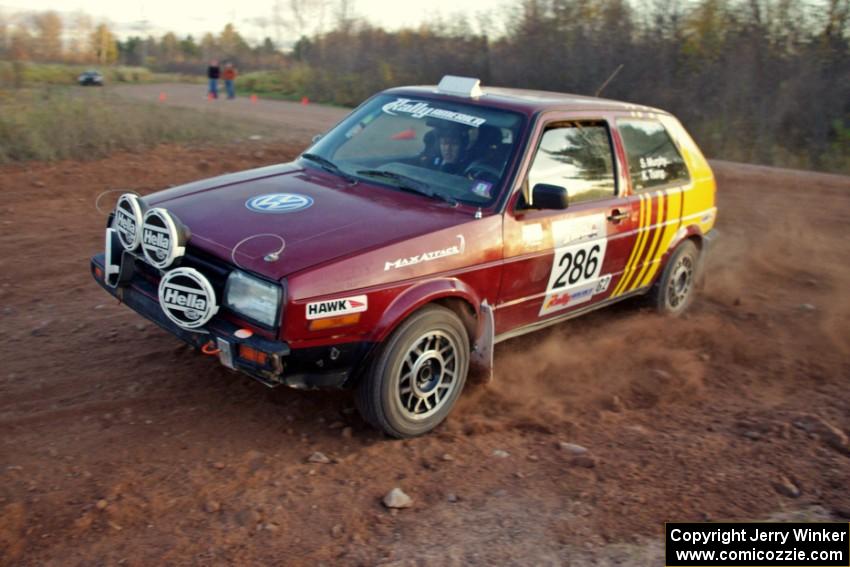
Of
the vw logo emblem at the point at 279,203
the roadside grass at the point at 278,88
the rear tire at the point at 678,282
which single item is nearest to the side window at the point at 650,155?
the rear tire at the point at 678,282

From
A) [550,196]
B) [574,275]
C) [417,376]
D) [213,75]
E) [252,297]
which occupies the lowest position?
[417,376]

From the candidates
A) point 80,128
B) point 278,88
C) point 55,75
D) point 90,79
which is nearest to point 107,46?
point 90,79

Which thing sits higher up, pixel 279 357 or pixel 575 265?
pixel 575 265

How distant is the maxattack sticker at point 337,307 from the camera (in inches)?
145

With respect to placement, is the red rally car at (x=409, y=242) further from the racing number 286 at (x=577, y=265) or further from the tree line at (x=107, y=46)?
the tree line at (x=107, y=46)

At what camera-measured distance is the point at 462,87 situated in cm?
516

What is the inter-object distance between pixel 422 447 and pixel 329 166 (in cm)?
199

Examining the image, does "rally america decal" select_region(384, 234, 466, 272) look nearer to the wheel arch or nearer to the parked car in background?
the wheel arch

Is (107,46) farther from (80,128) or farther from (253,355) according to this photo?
(253,355)

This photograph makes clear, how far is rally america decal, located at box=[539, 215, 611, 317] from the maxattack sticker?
154cm

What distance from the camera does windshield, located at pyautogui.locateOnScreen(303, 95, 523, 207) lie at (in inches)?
184

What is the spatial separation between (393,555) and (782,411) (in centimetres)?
286

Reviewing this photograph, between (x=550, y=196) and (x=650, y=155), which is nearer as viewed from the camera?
(x=550, y=196)

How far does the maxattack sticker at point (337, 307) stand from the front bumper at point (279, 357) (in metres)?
0.17
